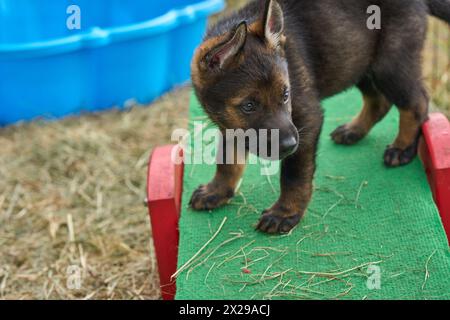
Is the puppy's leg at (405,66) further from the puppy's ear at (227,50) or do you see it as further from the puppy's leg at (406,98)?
the puppy's ear at (227,50)

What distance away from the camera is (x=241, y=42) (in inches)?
128

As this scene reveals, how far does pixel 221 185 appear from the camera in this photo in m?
4.05

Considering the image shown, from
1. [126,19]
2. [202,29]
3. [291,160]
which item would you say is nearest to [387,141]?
[291,160]

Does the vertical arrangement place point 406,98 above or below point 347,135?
above

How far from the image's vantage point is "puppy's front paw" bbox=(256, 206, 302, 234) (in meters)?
3.72

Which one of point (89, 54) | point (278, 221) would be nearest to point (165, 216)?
point (278, 221)

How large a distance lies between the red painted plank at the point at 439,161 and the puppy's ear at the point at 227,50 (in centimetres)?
133

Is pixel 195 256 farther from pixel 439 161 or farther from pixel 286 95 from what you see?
pixel 439 161

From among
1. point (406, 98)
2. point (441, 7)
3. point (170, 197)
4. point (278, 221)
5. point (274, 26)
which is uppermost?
point (441, 7)

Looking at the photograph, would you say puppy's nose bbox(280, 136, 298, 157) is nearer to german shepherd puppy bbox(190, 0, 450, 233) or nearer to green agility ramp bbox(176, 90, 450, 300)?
german shepherd puppy bbox(190, 0, 450, 233)

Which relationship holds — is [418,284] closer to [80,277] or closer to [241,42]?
[241,42]

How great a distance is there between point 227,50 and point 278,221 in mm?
999

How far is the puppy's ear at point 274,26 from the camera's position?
343 cm

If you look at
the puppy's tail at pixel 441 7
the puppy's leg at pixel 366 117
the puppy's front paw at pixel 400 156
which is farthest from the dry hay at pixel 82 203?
the puppy's tail at pixel 441 7
